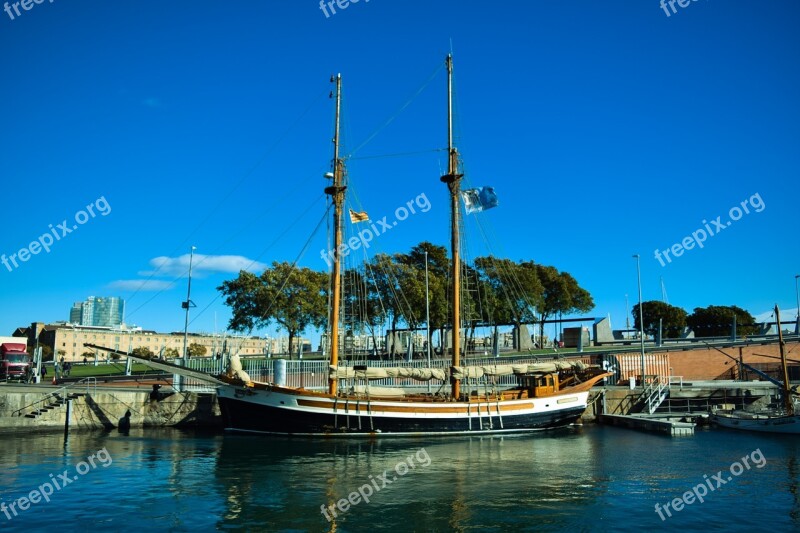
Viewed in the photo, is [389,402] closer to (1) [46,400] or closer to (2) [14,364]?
(1) [46,400]

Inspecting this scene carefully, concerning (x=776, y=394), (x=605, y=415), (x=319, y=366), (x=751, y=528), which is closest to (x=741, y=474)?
(x=751, y=528)

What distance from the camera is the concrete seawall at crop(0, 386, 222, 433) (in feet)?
110

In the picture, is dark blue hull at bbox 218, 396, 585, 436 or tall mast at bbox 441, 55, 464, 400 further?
tall mast at bbox 441, 55, 464, 400

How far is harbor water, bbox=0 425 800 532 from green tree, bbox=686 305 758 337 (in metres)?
62.0

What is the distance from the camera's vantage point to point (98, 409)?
35.8m

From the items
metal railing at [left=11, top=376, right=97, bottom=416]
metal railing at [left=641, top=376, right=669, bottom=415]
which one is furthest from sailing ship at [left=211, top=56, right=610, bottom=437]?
metal railing at [left=11, top=376, right=97, bottom=416]

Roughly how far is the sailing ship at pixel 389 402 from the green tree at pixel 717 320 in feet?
191

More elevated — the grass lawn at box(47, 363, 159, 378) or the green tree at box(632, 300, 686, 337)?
the green tree at box(632, 300, 686, 337)

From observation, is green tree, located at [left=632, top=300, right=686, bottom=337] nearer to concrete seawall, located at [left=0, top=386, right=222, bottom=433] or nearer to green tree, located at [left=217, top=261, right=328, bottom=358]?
green tree, located at [left=217, top=261, right=328, bottom=358]

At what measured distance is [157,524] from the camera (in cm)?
1661

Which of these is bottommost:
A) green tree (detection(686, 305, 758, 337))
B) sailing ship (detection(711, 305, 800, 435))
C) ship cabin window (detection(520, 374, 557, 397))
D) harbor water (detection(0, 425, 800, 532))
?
harbor water (detection(0, 425, 800, 532))

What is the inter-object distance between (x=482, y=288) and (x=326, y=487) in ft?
163

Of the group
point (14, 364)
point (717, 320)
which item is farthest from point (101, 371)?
point (717, 320)

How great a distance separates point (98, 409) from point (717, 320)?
8591cm
